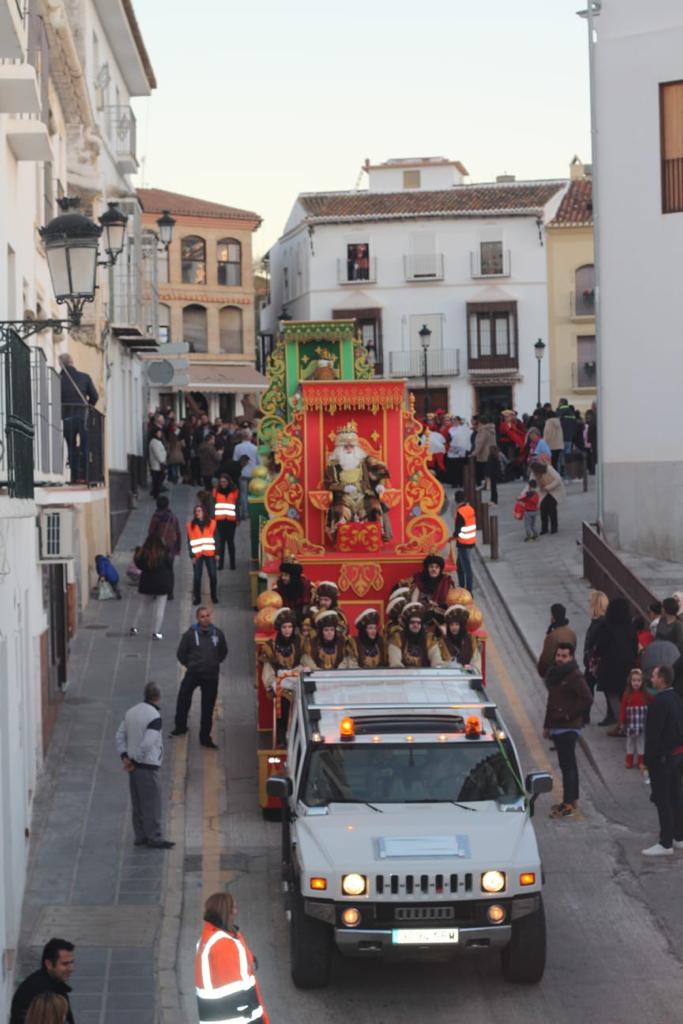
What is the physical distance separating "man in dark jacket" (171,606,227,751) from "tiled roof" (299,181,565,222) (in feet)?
158

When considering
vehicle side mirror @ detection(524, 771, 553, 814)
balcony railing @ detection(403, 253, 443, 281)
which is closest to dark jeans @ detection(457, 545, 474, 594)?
vehicle side mirror @ detection(524, 771, 553, 814)

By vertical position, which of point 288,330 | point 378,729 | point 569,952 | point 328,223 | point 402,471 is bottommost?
point 569,952

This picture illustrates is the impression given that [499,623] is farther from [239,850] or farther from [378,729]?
[378,729]

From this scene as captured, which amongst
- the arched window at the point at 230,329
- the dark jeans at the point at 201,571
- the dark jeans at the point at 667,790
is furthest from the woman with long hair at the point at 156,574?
the arched window at the point at 230,329

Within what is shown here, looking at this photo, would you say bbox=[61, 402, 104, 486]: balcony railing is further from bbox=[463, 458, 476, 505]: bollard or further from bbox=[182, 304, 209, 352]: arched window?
bbox=[182, 304, 209, 352]: arched window

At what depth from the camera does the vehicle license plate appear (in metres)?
11.9

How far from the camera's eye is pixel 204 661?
1889cm

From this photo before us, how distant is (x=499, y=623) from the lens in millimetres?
24469

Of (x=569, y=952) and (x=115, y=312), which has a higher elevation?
(x=115, y=312)

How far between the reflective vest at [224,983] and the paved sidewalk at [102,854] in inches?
88.9

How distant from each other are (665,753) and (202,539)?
10.7 meters

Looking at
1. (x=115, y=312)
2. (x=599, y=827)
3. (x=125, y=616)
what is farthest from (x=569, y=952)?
(x=115, y=312)

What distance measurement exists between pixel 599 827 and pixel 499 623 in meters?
8.16

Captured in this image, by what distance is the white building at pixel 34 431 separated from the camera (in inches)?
479
